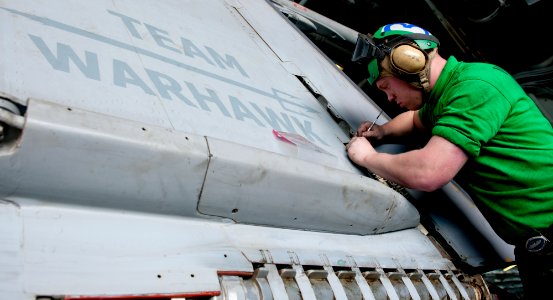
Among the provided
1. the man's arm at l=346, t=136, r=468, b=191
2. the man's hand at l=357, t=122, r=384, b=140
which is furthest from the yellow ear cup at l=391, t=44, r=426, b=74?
the man's hand at l=357, t=122, r=384, b=140

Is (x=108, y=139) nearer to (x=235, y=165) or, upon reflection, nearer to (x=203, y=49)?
(x=235, y=165)

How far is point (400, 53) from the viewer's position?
1.30 meters

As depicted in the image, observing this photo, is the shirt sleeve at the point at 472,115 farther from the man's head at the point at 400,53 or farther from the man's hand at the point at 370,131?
the man's hand at the point at 370,131

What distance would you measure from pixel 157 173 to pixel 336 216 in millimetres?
528

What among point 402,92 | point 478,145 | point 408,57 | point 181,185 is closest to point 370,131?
point 402,92

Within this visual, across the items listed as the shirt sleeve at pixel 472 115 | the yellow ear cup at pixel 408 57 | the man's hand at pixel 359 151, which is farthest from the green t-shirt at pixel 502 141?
the man's hand at pixel 359 151

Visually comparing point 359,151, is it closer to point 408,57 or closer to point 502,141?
point 408,57

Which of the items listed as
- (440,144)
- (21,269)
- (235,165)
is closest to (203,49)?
(235,165)

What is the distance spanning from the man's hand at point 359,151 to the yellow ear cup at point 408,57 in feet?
0.89

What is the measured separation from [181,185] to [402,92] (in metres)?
0.88

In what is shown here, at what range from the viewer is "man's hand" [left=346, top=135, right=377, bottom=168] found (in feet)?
4.41

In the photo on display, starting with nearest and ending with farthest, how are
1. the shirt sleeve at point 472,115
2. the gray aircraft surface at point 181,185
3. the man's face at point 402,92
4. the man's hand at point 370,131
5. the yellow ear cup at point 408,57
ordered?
the gray aircraft surface at point 181,185 < the shirt sleeve at point 472,115 < the yellow ear cup at point 408,57 < the man's face at point 402,92 < the man's hand at point 370,131

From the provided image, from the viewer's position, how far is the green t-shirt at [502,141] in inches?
47.6

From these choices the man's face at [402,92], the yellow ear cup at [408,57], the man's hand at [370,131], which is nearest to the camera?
the yellow ear cup at [408,57]
